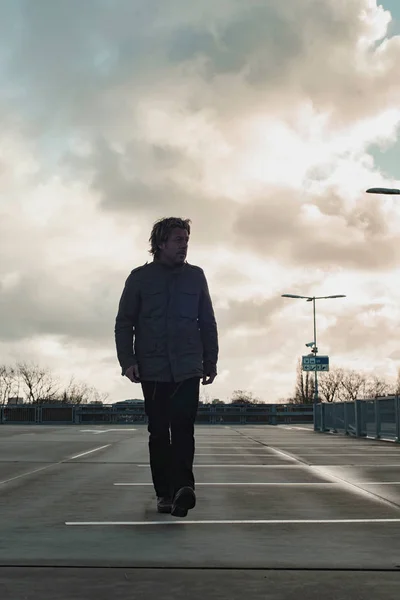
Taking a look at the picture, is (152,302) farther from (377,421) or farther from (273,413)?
(273,413)

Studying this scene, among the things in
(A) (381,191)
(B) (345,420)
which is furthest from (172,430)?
(B) (345,420)

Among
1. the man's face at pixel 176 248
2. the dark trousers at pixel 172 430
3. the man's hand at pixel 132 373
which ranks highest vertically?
the man's face at pixel 176 248

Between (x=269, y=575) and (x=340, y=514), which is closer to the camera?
(x=269, y=575)

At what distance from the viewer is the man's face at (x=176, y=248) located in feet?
19.8

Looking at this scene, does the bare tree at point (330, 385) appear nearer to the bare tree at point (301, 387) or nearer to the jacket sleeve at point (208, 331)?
the bare tree at point (301, 387)

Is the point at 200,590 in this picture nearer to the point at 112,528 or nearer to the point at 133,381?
the point at 112,528

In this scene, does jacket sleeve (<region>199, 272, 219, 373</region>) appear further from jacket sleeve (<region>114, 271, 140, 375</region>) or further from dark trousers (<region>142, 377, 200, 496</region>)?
jacket sleeve (<region>114, 271, 140, 375</region>)

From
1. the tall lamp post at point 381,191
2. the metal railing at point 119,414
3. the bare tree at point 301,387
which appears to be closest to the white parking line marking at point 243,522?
the tall lamp post at point 381,191

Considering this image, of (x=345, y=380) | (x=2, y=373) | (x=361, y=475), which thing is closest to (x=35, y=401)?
(x=2, y=373)

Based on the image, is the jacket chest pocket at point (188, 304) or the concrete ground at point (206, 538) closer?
the concrete ground at point (206, 538)

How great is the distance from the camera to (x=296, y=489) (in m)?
7.88

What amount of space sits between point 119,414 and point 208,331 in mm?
49472

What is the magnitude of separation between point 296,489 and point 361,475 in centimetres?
204

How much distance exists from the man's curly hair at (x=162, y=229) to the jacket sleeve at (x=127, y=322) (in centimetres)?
24
